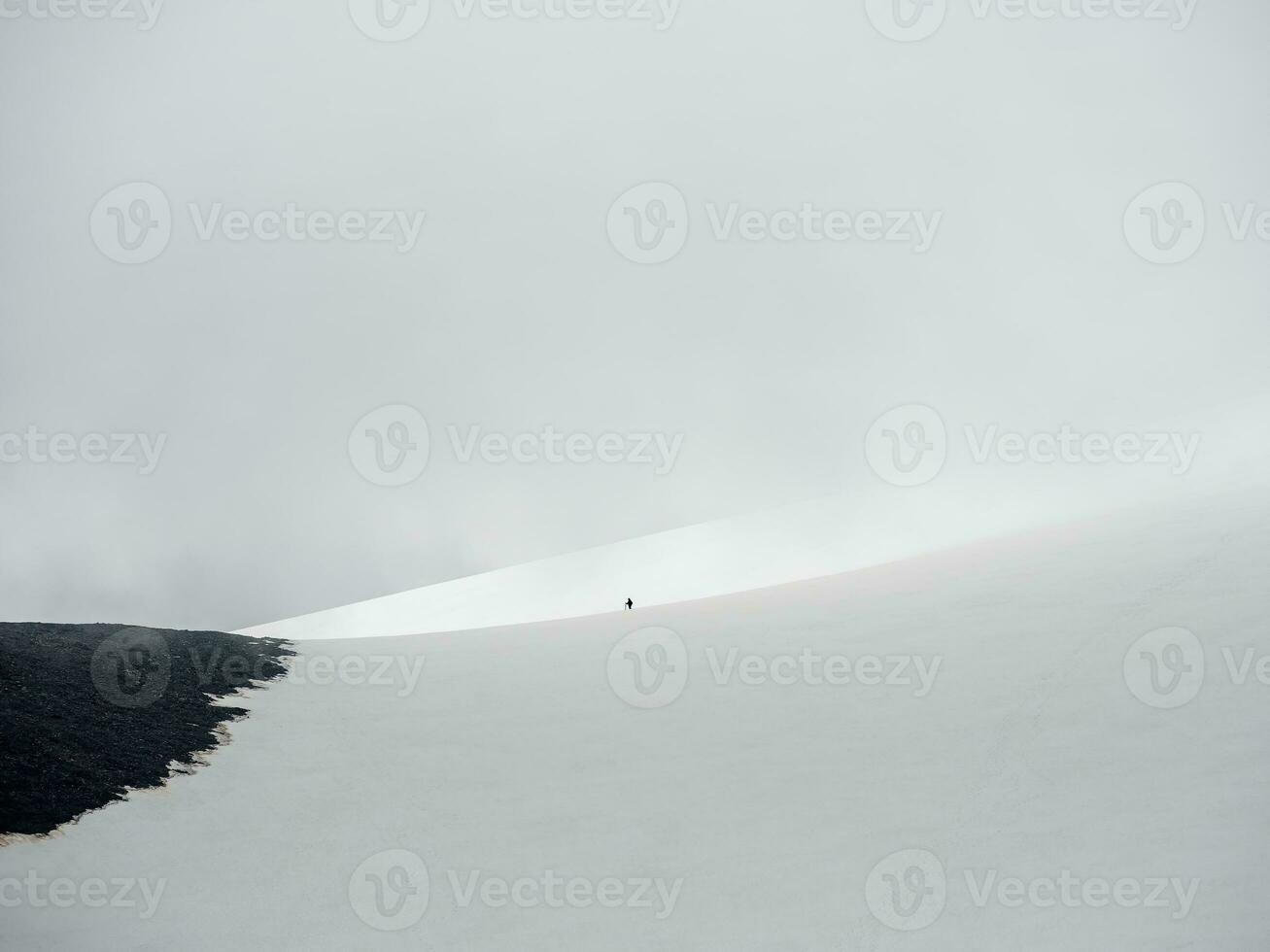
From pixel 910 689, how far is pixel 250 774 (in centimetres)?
1262

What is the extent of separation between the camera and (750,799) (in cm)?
1563

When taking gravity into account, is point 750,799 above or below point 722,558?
below

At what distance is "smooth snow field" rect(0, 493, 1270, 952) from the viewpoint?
40.2 feet

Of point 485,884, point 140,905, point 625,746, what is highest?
point 625,746

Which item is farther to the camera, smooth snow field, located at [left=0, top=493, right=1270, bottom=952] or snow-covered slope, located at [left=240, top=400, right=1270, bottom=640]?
snow-covered slope, located at [left=240, top=400, right=1270, bottom=640]

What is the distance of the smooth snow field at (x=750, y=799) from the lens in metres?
12.3

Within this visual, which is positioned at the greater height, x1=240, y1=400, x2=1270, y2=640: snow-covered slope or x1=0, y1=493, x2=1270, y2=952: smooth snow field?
x1=240, y1=400, x2=1270, y2=640: snow-covered slope

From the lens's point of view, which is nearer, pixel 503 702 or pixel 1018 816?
pixel 1018 816

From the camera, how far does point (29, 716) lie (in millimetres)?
16109

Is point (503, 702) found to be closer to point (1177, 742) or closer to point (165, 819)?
point (165, 819)

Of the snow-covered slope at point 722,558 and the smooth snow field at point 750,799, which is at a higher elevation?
the snow-covered slope at point 722,558

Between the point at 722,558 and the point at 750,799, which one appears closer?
the point at 750,799

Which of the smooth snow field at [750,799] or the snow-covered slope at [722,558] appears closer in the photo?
the smooth snow field at [750,799]

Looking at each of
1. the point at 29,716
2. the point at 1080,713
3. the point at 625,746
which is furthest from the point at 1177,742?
the point at 29,716
